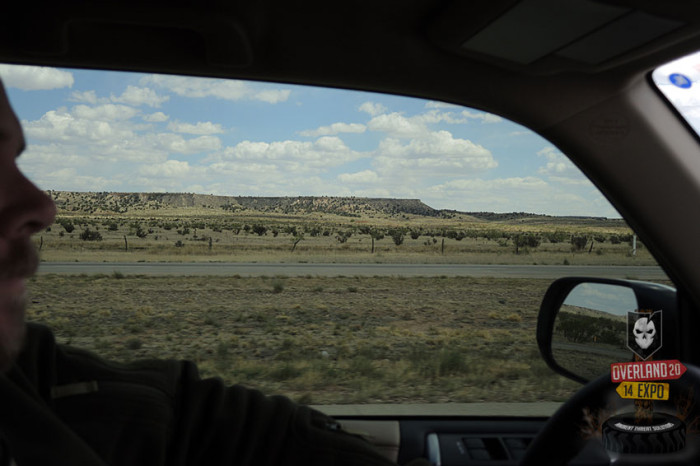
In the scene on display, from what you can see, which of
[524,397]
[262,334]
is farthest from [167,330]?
[524,397]

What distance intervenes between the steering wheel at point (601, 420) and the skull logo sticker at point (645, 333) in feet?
0.80

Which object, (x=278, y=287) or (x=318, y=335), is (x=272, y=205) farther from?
(x=318, y=335)

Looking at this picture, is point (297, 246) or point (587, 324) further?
point (297, 246)

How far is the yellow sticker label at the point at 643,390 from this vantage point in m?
1.38

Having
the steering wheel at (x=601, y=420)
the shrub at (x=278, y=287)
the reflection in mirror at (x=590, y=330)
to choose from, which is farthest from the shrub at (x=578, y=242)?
the steering wheel at (x=601, y=420)

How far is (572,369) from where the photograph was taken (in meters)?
2.01

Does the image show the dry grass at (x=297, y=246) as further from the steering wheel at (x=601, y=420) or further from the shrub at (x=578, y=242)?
the steering wheel at (x=601, y=420)

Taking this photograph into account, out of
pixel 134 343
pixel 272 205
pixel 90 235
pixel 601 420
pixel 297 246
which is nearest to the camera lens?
pixel 601 420

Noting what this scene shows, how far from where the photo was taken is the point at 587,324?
219cm

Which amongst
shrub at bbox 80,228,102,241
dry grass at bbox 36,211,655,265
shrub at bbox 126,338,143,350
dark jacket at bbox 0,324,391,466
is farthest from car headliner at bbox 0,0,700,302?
shrub at bbox 80,228,102,241

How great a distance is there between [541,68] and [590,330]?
3.46 feet

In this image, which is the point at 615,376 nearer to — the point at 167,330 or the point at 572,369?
the point at 572,369

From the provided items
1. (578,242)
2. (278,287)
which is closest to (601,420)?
(278,287)

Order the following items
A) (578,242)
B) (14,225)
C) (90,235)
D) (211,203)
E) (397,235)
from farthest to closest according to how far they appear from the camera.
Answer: (397,235)
(211,203)
(578,242)
(90,235)
(14,225)
